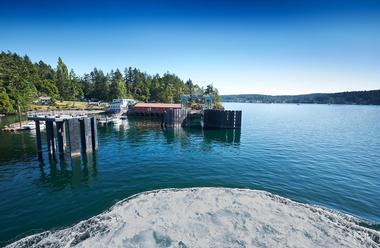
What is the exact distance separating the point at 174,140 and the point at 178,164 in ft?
49.3

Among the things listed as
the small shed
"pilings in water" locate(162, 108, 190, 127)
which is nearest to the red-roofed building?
"pilings in water" locate(162, 108, 190, 127)

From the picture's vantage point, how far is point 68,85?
9681 cm

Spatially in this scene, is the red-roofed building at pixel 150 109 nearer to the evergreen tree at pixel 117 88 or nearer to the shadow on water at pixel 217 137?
the evergreen tree at pixel 117 88

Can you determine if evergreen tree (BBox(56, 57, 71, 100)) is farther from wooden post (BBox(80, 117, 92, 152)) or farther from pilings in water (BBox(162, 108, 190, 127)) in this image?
wooden post (BBox(80, 117, 92, 152))

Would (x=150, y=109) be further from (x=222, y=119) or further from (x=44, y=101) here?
(x=44, y=101)

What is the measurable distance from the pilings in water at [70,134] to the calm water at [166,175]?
181cm

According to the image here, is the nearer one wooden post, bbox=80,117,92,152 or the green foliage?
wooden post, bbox=80,117,92,152

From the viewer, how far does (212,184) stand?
2098 cm

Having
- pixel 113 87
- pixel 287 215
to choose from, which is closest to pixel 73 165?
pixel 287 215

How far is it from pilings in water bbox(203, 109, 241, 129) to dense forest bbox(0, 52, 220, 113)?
45.9 meters

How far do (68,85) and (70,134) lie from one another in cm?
8043

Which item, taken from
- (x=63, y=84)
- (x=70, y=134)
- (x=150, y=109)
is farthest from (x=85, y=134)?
(x=63, y=84)

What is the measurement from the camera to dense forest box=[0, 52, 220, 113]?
68.8m

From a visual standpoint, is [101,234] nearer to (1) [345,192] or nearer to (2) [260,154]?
(1) [345,192]
